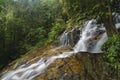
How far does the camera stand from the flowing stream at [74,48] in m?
13.4

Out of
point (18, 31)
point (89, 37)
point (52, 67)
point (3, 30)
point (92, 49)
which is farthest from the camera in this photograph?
point (18, 31)

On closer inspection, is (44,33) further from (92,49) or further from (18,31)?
(92,49)

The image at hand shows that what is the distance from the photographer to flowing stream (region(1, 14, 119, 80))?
43.8ft

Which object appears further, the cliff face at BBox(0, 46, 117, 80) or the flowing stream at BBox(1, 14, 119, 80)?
the flowing stream at BBox(1, 14, 119, 80)

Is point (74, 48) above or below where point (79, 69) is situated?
below

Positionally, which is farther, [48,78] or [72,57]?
[72,57]

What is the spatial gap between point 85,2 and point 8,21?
9470 mm

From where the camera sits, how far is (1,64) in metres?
19.5

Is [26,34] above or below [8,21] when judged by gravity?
below

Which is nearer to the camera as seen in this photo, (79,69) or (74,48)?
(79,69)

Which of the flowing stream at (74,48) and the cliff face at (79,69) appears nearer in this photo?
the cliff face at (79,69)

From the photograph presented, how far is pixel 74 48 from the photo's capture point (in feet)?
60.5

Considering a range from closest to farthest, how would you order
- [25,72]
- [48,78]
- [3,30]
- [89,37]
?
[48,78]
[25,72]
[89,37]
[3,30]

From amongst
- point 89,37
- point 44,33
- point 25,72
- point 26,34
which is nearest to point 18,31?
point 26,34
